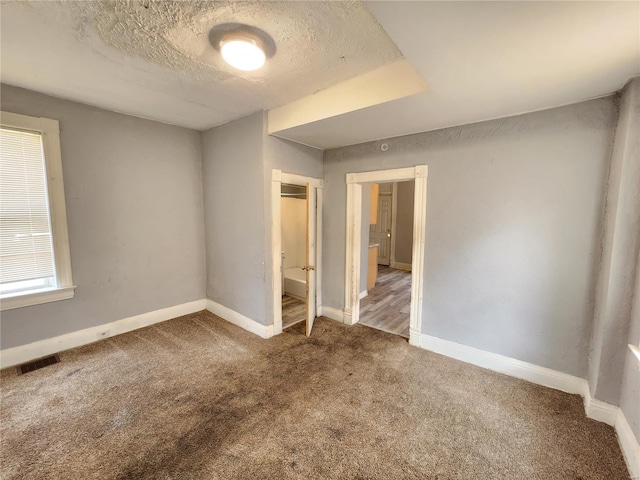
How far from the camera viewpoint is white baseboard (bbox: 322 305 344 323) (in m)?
3.51

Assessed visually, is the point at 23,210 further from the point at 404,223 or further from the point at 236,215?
the point at 404,223

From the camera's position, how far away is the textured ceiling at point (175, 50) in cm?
139

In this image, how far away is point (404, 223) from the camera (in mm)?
7078

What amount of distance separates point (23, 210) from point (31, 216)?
0.07 meters

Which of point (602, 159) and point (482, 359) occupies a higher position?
point (602, 159)

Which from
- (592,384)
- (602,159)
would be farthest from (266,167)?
(592,384)

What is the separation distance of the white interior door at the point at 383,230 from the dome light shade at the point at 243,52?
5.93m

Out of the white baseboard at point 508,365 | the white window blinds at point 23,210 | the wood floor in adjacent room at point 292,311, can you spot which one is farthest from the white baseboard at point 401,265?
the white window blinds at point 23,210

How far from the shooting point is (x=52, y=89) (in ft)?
7.71

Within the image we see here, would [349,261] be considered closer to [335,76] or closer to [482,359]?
[482,359]

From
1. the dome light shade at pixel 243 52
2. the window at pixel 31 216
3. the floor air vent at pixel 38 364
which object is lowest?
the floor air vent at pixel 38 364

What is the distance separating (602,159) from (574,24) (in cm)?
128

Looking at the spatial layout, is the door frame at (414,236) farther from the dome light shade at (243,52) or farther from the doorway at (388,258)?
the dome light shade at (243,52)

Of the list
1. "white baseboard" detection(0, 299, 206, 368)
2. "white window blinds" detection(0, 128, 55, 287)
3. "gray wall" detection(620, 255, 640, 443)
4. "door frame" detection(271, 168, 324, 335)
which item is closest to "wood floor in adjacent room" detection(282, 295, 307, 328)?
"door frame" detection(271, 168, 324, 335)
